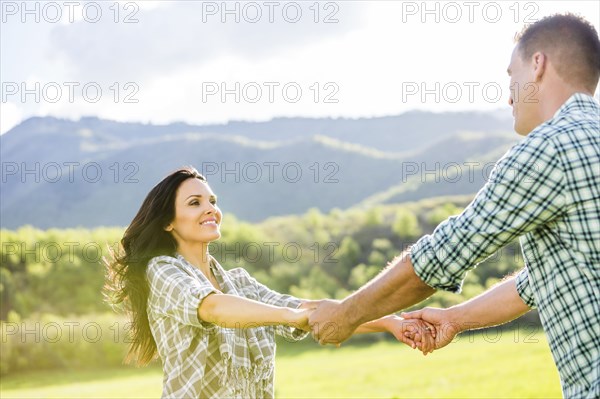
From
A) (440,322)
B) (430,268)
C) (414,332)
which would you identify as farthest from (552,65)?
(414,332)

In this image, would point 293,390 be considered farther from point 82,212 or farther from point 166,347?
point 82,212

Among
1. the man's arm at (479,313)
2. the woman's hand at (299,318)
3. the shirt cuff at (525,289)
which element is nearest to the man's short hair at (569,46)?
the shirt cuff at (525,289)

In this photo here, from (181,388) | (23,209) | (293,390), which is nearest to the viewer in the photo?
(181,388)

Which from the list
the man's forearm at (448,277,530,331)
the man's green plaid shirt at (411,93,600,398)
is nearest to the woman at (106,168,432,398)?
the man's forearm at (448,277,530,331)

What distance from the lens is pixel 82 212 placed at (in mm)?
34906

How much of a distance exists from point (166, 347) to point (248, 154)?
51.3 m

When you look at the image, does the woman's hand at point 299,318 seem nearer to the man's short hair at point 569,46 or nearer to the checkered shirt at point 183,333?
the checkered shirt at point 183,333

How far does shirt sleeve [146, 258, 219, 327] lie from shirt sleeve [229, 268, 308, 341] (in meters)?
0.47

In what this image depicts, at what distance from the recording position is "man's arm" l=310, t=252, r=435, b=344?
105 inches

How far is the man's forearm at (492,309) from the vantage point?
3418 millimetres

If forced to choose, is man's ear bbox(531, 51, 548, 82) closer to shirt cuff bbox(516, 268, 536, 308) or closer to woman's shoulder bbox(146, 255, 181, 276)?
shirt cuff bbox(516, 268, 536, 308)

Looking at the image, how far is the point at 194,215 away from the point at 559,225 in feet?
6.67

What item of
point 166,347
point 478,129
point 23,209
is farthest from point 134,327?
point 478,129

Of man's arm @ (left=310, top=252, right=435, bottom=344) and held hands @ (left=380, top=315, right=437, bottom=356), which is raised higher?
man's arm @ (left=310, top=252, right=435, bottom=344)
